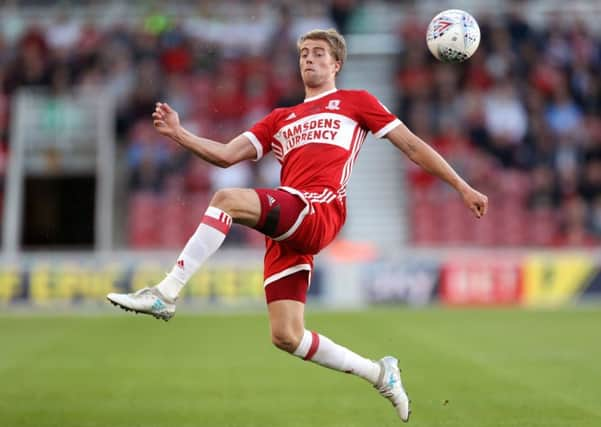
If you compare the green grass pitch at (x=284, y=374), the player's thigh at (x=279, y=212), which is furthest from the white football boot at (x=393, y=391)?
the player's thigh at (x=279, y=212)

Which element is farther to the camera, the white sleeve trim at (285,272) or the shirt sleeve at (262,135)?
the shirt sleeve at (262,135)

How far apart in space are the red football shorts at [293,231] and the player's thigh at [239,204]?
44mm

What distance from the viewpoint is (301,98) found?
19.2 metres

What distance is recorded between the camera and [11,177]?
18375 millimetres

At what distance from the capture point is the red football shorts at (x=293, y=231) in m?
6.20

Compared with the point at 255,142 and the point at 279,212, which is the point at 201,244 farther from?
the point at 255,142

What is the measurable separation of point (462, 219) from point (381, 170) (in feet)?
9.02

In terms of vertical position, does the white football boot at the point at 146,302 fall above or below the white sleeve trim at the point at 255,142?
below

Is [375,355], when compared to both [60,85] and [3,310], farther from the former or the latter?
[60,85]

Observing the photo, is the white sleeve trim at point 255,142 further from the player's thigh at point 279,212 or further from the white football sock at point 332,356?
the white football sock at point 332,356

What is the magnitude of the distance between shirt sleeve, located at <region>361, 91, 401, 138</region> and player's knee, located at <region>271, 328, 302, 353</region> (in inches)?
53.1

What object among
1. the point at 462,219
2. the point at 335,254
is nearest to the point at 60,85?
the point at 335,254

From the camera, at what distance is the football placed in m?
6.93

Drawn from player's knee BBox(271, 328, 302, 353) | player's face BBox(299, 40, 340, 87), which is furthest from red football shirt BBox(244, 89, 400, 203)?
player's knee BBox(271, 328, 302, 353)
